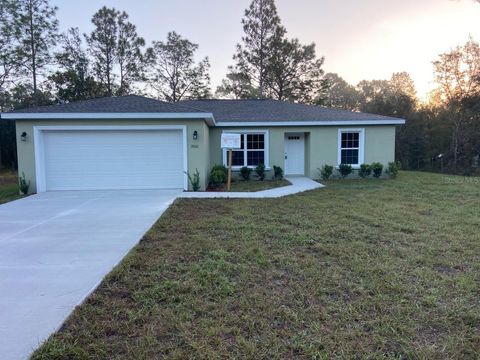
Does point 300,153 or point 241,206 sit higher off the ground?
point 300,153

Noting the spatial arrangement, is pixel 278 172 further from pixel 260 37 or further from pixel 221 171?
pixel 260 37

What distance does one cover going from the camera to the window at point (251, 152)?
44.1ft

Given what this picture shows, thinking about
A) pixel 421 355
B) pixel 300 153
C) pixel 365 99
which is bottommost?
pixel 421 355

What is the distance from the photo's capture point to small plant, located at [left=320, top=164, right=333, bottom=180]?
523 inches

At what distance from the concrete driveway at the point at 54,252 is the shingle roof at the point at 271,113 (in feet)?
20.8

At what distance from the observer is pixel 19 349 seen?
2.22 m

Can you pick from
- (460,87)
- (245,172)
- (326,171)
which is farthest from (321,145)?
(460,87)

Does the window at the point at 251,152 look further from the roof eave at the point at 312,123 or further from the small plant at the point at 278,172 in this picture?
the roof eave at the point at 312,123

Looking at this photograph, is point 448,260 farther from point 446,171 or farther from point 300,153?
point 446,171

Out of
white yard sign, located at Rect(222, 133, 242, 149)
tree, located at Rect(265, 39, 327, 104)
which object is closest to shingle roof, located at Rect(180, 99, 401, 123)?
white yard sign, located at Rect(222, 133, 242, 149)

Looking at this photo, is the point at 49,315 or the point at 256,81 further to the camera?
the point at 256,81

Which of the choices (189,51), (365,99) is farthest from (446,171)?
(189,51)

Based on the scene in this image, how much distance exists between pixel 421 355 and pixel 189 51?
28.7 m

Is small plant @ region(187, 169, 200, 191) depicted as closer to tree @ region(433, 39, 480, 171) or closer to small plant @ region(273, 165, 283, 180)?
small plant @ region(273, 165, 283, 180)
